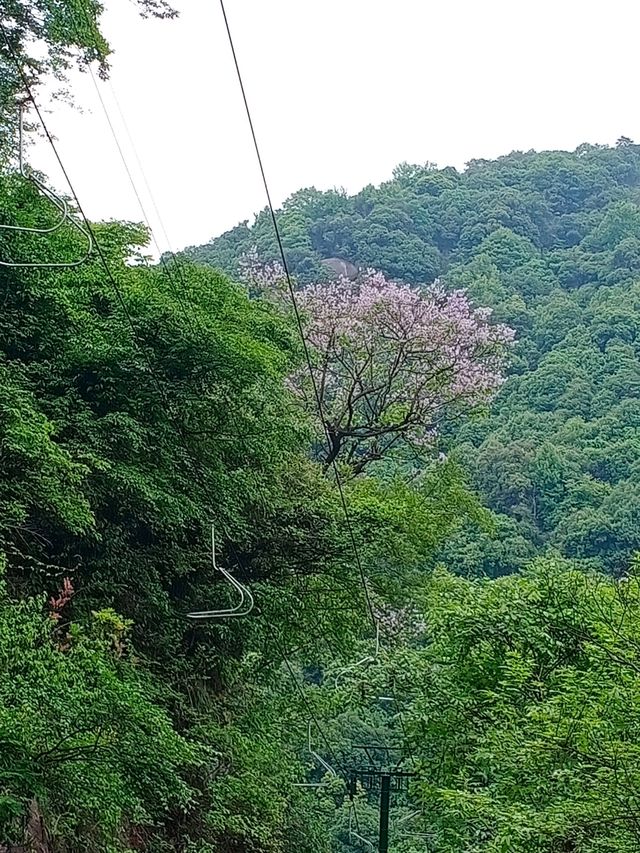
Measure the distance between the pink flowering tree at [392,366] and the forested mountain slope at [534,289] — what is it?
1061 millimetres

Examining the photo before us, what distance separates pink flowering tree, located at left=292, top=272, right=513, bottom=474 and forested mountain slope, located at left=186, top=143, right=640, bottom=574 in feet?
3.48

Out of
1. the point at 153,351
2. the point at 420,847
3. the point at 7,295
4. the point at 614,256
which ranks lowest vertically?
the point at 420,847

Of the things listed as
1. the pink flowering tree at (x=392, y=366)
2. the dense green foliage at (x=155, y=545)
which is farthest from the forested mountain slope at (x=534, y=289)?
the dense green foliage at (x=155, y=545)

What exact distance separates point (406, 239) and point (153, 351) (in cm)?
2207

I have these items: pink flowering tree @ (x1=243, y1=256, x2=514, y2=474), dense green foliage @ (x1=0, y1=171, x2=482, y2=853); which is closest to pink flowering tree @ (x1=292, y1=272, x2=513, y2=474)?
pink flowering tree @ (x1=243, y1=256, x2=514, y2=474)

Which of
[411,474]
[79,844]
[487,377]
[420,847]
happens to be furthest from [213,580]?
[420,847]

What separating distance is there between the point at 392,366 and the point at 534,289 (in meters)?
16.8

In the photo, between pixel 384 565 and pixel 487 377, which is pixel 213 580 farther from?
pixel 487 377

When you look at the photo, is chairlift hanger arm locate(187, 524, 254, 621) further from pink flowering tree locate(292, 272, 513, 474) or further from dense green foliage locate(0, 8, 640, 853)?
pink flowering tree locate(292, 272, 513, 474)

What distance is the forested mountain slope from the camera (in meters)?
18.1

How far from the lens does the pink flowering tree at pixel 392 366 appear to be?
1165 centimetres

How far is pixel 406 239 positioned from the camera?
28.0m

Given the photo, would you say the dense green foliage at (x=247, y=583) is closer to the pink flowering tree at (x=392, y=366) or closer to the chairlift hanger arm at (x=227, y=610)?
the pink flowering tree at (x=392, y=366)

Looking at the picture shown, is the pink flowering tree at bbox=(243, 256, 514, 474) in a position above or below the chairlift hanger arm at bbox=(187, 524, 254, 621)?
above
